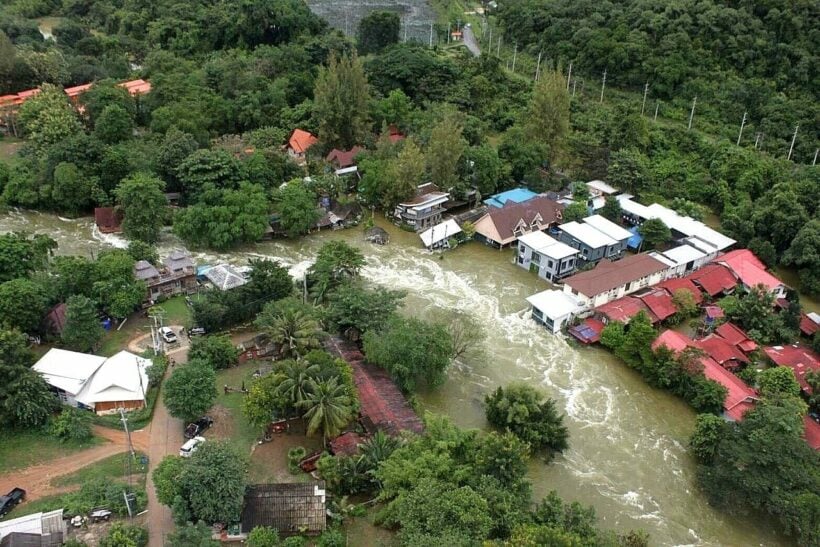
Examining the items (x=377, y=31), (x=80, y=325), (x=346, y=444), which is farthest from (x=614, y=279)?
(x=377, y=31)

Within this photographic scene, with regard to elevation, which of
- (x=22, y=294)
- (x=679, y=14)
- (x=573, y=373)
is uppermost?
(x=679, y=14)

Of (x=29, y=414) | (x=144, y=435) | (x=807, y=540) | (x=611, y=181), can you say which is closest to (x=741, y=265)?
(x=611, y=181)

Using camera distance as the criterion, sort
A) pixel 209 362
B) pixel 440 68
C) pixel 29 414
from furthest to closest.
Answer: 1. pixel 440 68
2. pixel 209 362
3. pixel 29 414

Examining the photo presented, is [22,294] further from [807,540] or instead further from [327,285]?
[807,540]

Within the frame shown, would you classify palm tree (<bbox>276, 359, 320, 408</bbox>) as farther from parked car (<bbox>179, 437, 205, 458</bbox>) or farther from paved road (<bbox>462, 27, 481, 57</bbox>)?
paved road (<bbox>462, 27, 481, 57</bbox>)

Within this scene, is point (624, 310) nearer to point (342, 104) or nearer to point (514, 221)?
point (514, 221)

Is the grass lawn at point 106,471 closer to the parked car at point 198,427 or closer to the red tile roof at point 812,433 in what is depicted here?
the parked car at point 198,427
